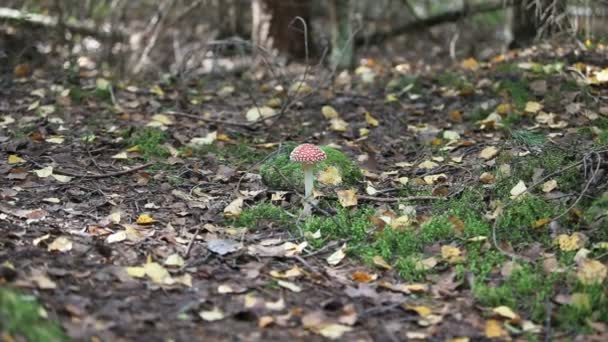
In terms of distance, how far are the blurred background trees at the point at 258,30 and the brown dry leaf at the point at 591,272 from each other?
3.32 meters

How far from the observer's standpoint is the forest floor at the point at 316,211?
3.25 metres

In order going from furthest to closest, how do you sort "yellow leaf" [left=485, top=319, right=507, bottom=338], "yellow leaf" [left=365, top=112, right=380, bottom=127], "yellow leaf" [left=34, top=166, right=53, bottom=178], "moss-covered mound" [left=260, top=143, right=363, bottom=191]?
"yellow leaf" [left=365, top=112, right=380, bottom=127] < "yellow leaf" [left=34, top=166, right=53, bottom=178] < "moss-covered mound" [left=260, top=143, right=363, bottom=191] < "yellow leaf" [left=485, top=319, right=507, bottom=338]

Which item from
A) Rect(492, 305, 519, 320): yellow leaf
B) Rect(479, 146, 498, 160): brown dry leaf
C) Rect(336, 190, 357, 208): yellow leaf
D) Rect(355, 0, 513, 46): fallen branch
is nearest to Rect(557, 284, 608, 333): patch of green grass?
Rect(492, 305, 519, 320): yellow leaf

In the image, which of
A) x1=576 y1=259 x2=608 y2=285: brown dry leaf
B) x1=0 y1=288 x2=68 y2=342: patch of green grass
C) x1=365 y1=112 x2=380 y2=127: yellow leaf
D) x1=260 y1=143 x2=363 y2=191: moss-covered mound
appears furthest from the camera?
x1=365 y1=112 x2=380 y2=127: yellow leaf

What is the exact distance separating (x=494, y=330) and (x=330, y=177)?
181cm

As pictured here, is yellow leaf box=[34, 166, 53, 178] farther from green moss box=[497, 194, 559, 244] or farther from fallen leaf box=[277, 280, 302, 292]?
green moss box=[497, 194, 559, 244]

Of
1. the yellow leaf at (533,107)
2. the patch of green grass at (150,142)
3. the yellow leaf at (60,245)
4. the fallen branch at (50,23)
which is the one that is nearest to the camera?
the yellow leaf at (60,245)

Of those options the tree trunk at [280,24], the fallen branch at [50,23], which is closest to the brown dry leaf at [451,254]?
the tree trunk at [280,24]

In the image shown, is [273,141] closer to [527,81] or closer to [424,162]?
[424,162]

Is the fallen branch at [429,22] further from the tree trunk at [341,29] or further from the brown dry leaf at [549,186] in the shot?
the brown dry leaf at [549,186]

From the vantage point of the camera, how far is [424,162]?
16.9 feet

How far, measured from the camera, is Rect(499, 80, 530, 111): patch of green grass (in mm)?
5987

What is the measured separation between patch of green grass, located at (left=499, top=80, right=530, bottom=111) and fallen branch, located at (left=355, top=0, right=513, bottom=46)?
210 centimetres

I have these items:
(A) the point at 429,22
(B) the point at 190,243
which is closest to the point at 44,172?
(B) the point at 190,243
